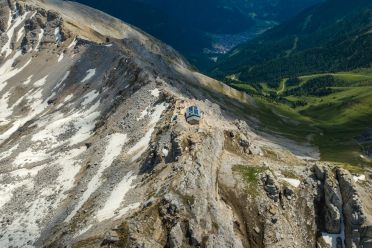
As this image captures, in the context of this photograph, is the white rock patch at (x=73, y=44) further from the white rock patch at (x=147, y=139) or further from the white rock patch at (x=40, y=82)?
the white rock patch at (x=147, y=139)

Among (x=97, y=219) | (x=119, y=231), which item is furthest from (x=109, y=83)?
(x=119, y=231)

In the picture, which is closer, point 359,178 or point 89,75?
point 359,178

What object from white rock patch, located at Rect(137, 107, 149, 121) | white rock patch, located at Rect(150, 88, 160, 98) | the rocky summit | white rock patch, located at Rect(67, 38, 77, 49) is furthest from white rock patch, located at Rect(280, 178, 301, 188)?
white rock patch, located at Rect(67, 38, 77, 49)

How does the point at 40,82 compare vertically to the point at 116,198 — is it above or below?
above

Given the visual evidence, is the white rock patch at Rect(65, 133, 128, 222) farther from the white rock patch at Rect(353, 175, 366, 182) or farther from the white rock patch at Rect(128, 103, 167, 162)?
the white rock patch at Rect(353, 175, 366, 182)

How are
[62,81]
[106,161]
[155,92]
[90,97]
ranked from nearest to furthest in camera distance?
[106,161] → [155,92] → [90,97] → [62,81]

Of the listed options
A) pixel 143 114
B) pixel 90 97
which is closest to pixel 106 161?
pixel 143 114

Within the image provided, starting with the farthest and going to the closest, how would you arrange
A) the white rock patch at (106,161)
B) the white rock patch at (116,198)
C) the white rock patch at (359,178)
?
the white rock patch at (359,178)
the white rock patch at (106,161)
the white rock patch at (116,198)

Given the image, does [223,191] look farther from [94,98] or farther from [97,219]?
[94,98]

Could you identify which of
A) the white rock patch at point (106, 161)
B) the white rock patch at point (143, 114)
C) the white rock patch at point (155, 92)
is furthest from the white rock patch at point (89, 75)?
the white rock patch at point (106, 161)

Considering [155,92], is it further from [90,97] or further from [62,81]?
[62,81]

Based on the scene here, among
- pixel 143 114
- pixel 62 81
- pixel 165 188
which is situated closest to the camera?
pixel 165 188
